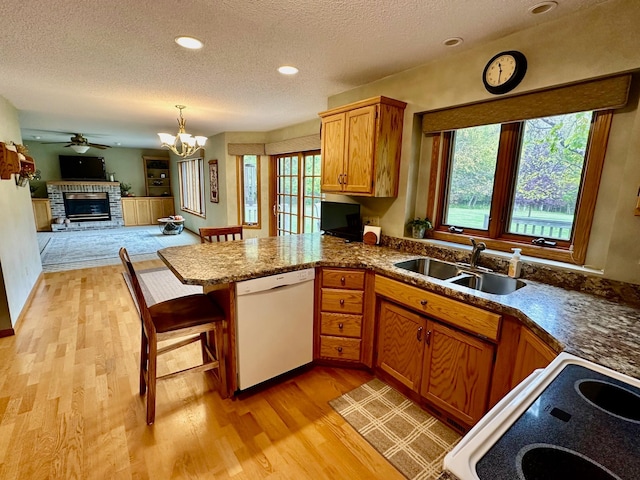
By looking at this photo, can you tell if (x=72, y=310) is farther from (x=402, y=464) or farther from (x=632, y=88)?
(x=632, y=88)

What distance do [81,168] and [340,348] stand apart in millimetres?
9741

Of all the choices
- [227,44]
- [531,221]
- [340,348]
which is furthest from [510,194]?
[227,44]

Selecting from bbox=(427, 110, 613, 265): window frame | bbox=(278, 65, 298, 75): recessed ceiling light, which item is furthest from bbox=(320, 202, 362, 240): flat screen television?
A: bbox=(278, 65, 298, 75): recessed ceiling light

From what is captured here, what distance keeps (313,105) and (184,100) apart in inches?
57.6

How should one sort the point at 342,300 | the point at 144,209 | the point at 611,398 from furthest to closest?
the point at 144,209, the point at 342,300, the point at 611,398

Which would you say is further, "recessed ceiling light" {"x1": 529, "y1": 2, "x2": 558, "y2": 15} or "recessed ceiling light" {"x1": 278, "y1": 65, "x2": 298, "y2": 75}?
"recessed ceiling light" {"x1": 278, "y1": 65, "x2": 298, "y2": 75}

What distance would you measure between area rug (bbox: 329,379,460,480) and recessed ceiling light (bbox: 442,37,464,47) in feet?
7.79

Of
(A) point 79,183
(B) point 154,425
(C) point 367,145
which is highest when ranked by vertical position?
(C) point 367,145

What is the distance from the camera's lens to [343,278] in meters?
2.22

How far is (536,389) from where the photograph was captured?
889mm

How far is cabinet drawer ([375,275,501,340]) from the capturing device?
1550 mm

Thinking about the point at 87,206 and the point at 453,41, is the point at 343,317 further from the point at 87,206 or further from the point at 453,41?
the point at 87,206

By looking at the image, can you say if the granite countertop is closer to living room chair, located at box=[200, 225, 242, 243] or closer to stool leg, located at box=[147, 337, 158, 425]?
living room chair, located at box=[200, 225, 242, 243]

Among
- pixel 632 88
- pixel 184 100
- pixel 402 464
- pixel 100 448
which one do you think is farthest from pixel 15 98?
pixel 632 88
